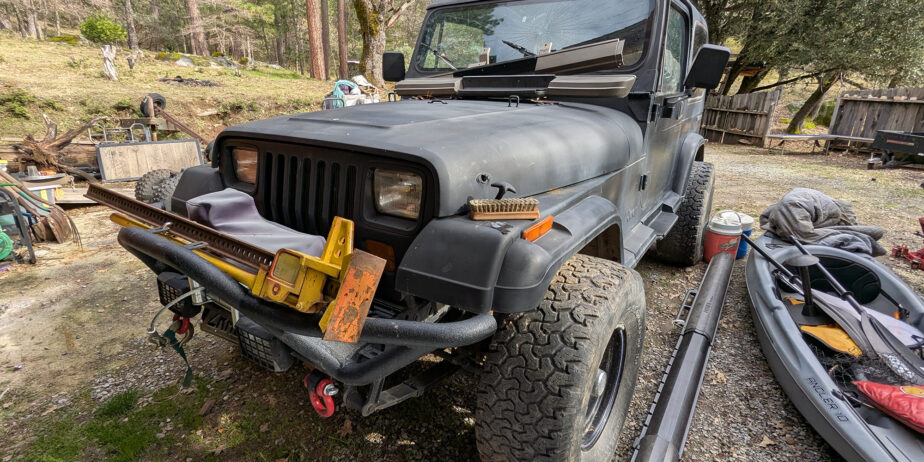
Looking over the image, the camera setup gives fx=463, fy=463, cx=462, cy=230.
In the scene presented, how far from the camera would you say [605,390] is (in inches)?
84.5

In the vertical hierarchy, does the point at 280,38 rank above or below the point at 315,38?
above

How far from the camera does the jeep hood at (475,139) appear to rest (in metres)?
1.59

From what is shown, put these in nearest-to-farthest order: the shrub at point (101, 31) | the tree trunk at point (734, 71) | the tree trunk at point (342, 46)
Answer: the tree trunk at point (734, 71), the tree trunk at point (342, 46), the shrub at point (101, 31)

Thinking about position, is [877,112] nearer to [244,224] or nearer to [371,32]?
[371,32]

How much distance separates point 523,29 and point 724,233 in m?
2.65

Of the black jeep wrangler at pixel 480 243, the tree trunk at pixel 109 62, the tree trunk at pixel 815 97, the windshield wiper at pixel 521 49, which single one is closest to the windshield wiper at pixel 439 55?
the windshield wiper at pixel 521 49

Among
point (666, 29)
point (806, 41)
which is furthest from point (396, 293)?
point (806, 41)

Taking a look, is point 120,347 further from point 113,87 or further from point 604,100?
point 113,87

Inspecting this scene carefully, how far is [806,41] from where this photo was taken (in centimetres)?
1273

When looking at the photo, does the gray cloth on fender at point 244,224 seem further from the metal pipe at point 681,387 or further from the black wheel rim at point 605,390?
the metal pipe at point 681,387

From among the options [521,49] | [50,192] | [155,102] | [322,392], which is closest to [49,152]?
[50,192]

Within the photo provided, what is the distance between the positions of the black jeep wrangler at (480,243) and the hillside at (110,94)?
10.8 meters

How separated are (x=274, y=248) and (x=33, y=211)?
4.76m

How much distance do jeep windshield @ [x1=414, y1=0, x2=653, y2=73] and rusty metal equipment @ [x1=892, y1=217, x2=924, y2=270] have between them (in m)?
3.79
